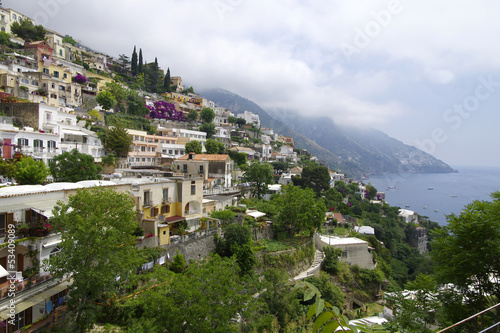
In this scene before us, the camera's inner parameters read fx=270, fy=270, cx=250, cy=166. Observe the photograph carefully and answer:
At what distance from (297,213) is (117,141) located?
24.5 meters

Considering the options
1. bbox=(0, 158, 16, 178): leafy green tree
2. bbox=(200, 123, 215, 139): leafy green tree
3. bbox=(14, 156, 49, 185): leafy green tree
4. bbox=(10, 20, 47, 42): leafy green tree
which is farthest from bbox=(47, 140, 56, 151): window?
bbox=(10, 20, 47, 42): leafy green tree

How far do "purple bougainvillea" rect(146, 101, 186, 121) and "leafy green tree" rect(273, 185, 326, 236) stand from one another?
129 ft

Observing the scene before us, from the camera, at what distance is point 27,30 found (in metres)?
51.7

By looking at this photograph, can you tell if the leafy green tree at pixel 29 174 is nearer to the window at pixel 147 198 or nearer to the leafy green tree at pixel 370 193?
the window at pixel 147 198

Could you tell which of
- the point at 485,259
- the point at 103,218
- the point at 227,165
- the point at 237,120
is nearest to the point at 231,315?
the point at 103,218

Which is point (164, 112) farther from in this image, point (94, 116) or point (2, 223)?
point (2, 223)

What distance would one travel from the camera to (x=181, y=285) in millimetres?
11234

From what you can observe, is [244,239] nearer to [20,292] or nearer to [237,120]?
[20,292]

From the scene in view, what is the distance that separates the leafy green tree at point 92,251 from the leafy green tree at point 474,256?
12378 millimetres

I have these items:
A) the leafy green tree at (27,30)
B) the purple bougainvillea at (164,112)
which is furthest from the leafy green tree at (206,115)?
the leafy green tree at (27,30)

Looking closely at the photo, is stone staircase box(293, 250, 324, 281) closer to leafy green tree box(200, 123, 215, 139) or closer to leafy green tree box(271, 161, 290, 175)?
leafy green tree box(271, 161, 290, 175)

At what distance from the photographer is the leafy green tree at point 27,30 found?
51.2 m

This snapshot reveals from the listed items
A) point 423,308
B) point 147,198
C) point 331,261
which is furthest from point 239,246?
point 423,308

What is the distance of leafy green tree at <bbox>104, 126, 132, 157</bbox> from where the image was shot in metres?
34.3
